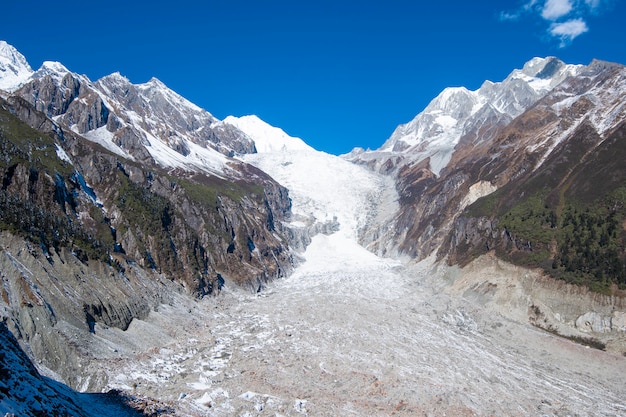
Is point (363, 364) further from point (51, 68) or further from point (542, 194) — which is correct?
point (51, 68)

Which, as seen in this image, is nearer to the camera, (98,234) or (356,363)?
(356,363)

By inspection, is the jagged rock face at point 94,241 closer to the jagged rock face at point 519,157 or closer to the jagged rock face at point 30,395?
the jagged rock face at point 30,395

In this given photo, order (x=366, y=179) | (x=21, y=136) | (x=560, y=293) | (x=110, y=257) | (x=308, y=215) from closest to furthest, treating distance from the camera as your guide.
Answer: (x=110, y=257)
(x=560, y=293)
(x=21, y=136)
(x=308, y=215)
(x=366, y=179)

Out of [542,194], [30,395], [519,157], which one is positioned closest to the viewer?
[30,395]

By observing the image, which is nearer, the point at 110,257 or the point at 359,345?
the point at 359,345

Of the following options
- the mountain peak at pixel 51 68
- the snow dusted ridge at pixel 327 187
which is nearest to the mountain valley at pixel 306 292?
the snow dusted ridge at pixel 327 187

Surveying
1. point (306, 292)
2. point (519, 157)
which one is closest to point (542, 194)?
point (519, 157)

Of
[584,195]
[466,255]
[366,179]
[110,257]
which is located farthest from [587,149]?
[366,179]

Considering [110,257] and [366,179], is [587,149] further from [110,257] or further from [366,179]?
[366,179]

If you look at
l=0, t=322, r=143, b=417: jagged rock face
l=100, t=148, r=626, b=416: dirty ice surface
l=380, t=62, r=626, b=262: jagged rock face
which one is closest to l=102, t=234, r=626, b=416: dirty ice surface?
l=100, t=148, r=626, b=416: dirty ice surface
